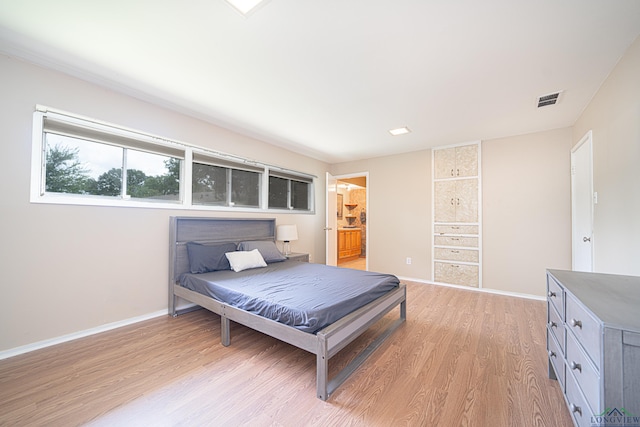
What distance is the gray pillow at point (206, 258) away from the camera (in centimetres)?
295

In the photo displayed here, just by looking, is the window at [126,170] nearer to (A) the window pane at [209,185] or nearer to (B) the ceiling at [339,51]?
(A) the window pane at [209,185]

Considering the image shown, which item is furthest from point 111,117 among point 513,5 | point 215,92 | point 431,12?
point 513,5

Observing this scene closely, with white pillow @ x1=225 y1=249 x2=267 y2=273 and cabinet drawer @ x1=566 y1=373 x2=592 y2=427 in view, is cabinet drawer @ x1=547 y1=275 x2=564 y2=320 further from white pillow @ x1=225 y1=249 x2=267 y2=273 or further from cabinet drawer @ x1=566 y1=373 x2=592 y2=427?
white pillow @ x1=225 y1=249 x2=267 y2=273

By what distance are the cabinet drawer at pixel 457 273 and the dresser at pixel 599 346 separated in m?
2.78

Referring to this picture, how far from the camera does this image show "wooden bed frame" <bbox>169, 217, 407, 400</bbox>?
5.44 feet

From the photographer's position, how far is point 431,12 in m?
1.58

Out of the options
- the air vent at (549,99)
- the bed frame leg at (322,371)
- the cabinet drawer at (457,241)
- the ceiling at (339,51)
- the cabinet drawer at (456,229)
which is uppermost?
the ceiling at (339,51)

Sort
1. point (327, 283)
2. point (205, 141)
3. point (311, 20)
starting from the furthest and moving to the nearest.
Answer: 1. point (205, 141)
2. point (327, 283)
3. point (311, 20)

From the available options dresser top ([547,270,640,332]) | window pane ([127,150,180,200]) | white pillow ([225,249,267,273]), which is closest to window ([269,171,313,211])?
white pillow ([225,249,267,273])

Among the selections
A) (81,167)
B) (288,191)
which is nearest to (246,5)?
(81,167)

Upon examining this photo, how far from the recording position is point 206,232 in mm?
3314

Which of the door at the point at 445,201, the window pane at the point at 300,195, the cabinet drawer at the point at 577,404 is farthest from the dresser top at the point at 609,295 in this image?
the window pane at the point at 300,195

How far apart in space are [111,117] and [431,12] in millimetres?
3145

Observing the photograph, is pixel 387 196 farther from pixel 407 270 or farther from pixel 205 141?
pixel 205 141
